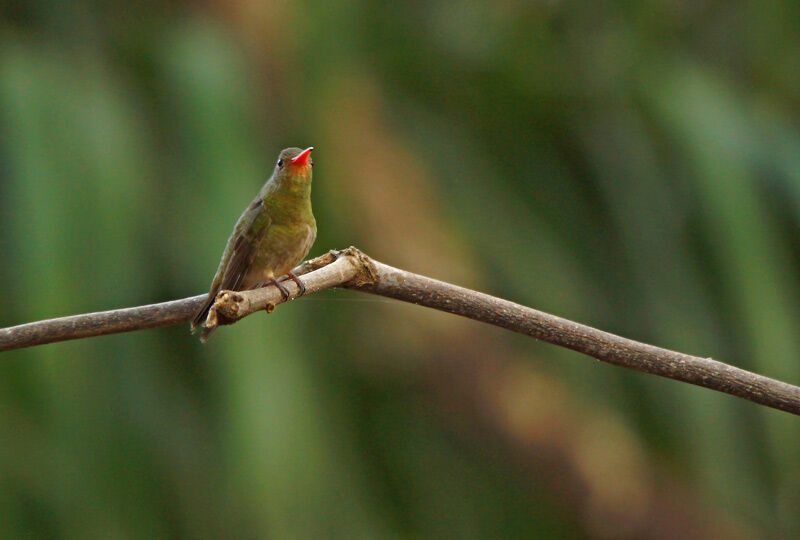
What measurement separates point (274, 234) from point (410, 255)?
0.95 m

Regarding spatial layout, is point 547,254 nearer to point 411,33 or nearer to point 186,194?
point 411,33

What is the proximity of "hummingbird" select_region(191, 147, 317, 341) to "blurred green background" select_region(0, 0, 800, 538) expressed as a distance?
1.72 feet

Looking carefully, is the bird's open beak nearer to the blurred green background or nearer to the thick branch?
the blurred green background

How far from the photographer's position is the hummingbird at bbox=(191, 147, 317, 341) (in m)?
1.63

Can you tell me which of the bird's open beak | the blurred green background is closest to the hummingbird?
the bird's open beak

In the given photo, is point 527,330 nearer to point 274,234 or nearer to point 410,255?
point 274,234

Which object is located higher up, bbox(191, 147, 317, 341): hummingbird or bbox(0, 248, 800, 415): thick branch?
bbox(191, 147, 317, 341): hummingbird

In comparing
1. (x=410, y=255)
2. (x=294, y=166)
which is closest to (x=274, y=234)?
(x=294, y=166)

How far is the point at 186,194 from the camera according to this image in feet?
8.31

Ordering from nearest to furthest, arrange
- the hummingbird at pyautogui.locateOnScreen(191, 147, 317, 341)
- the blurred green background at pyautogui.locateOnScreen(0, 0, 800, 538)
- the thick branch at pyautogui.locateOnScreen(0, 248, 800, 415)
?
1. the thick branch at pyautogui.locateOnScreen(0, 248, 800, 415)
2. the hummingbird at pyautogui.locateOnScreen(191, 147, 317, 341)
3. the blurred green background at pyautogui.locateOnScreen(0, 0, 800, 538)

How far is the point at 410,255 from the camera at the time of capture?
2.55m

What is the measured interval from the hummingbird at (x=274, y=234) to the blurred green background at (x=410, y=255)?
53cm

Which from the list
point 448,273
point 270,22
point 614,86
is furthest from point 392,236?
point 614,86

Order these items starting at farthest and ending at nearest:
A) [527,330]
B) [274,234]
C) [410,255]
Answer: [410,255] < [274,234] < [527,330]
